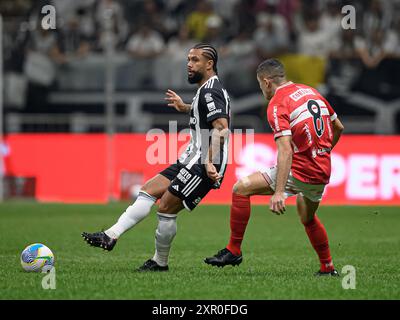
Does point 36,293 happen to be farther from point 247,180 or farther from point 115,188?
point 115,188

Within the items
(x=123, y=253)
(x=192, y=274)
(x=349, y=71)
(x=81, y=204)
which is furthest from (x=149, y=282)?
(x=349, y=71)

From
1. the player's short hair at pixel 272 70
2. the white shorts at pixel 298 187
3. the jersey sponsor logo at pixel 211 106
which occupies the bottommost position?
the white shorts at pixel 298 187

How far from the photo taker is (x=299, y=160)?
891cm

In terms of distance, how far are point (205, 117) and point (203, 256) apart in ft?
7.79

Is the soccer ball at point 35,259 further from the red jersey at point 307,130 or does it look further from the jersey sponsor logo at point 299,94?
the jersey sponsor logo at point 299,94

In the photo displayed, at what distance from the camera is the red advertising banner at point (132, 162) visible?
64.7 feet

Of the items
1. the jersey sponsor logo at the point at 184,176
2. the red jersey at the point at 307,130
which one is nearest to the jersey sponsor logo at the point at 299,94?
the red jersey at the point at 307,130

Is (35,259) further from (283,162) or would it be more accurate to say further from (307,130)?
(307,130)

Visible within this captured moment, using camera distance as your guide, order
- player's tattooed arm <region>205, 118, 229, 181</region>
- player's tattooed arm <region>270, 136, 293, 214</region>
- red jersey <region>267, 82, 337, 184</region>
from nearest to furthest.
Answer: player's tattooed arm <region>270, 136, 293, 214</region>, red jersey <region>267, 82, 337, 184</region>, player's tattooed arm <region>205, 118, 229, 181</region>

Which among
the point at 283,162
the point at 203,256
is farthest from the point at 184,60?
the point at 283,162

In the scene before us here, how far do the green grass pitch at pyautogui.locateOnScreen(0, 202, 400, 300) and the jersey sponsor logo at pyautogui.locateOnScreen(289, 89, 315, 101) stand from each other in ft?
5.23

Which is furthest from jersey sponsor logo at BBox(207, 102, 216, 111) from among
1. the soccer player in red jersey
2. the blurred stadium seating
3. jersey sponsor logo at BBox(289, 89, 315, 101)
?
the blurred stadium seating

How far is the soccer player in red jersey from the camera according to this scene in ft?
28.8

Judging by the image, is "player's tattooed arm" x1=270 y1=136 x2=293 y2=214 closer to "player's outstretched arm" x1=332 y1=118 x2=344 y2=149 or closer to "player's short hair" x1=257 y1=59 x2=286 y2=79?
"player's short hair" x1=257 y1=59 x2=286 y2=79
